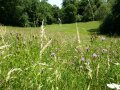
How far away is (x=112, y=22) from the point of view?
154 ft

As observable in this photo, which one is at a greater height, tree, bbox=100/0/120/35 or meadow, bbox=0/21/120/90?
meadow, bbox=0/21/120/90

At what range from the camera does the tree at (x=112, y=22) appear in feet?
152

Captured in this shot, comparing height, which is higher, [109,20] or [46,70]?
[46,70]

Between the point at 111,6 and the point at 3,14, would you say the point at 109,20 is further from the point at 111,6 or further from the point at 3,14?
the point at 3,14

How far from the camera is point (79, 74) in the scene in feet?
13.0

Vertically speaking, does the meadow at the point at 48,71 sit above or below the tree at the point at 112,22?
above

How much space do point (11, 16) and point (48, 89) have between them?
178ft

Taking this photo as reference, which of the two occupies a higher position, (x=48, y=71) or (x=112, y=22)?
(x=48, y=71)

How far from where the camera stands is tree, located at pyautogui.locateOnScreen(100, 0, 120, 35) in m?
46.2

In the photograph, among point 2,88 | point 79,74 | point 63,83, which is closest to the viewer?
point 2,88

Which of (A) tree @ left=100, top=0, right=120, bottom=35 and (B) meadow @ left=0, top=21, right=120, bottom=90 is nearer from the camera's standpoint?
(B) meadow @ left=0, top=21, right=120, bottom=90

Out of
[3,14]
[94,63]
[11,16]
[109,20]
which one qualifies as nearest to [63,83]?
[94,63]

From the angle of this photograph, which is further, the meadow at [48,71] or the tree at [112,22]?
the tree at [112,22]

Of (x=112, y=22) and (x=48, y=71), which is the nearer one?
(x=48, y=71)
